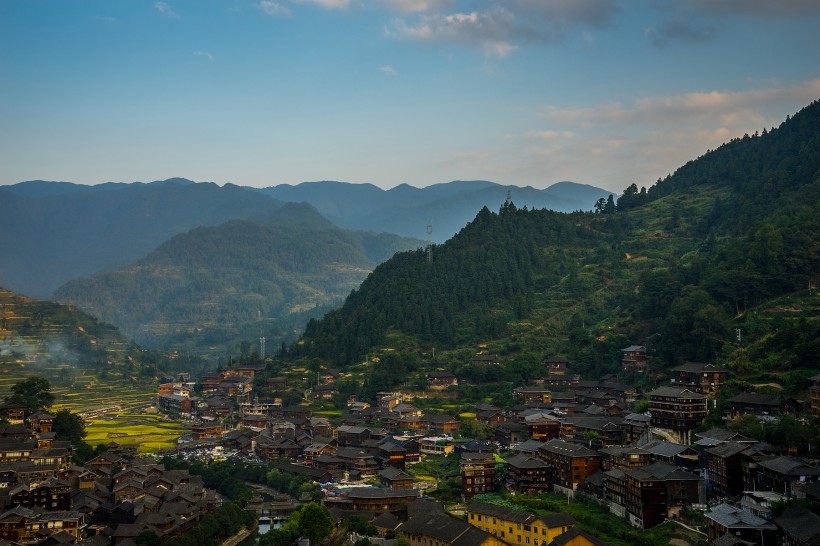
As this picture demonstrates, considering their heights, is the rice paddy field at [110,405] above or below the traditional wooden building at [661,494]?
below

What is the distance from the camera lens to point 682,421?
135 feet

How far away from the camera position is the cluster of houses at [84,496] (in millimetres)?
38031

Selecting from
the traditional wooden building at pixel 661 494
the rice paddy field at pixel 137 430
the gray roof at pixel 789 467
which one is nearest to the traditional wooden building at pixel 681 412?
the traditional wooden building at pixel 661 494

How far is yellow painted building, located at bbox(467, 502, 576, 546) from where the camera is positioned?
33531 millimetres

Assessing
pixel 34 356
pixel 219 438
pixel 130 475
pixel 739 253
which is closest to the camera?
pixel 130 475

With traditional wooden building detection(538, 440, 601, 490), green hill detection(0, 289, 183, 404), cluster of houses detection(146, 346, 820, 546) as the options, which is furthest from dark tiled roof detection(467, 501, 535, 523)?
green hill detection(0, 289, 183, 404)

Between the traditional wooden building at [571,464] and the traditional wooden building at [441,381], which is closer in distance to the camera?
the traditional wooden building at [571,464]

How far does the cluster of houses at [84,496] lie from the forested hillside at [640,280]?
86.1ft

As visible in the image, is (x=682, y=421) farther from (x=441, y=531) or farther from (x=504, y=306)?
(x=504, y=306)

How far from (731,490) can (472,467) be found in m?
12.4

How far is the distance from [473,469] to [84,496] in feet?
62.9

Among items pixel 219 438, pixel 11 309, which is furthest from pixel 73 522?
pixel 11 309

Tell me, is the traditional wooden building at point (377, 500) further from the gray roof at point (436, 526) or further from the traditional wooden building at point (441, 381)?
the traditional wooden building at point (441, 381)

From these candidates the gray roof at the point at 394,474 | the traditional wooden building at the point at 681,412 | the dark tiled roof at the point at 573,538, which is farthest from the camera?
the gray roof at the point at 394,474
